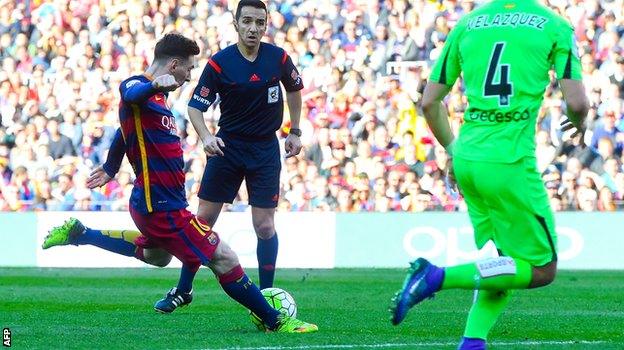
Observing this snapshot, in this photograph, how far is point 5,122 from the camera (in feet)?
75.5

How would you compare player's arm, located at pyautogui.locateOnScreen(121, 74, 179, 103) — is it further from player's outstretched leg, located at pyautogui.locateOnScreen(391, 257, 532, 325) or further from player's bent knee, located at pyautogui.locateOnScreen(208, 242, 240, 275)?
player's outstretched leg, located at pyautogui.locateOnScreen(391, 257, 532, 325)

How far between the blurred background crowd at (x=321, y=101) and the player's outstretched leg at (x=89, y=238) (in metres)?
9.19

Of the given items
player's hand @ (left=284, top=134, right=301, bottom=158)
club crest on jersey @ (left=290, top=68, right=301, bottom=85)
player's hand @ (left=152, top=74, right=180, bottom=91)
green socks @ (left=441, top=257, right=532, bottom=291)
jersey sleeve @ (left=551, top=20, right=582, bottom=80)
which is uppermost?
jersey sleeve @ (left=551, top=20, right=582, bottom=80)

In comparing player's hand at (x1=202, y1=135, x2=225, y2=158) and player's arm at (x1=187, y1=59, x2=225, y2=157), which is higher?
player's arm at (x1=187, y1=59, x2=225, y2=157)

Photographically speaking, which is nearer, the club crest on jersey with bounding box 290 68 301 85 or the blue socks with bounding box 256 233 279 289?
the blue socks with bounding box 256 233 279 289

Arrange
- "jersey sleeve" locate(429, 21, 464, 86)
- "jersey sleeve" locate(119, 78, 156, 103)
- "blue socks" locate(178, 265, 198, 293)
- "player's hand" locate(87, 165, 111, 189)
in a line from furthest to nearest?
"blue socks" locate(178, 265, 198, 293) → "player's hand" locate(87, 165, 111, 189) → "jersey sleeve" locate(119, 78, 156, 103) → "jersey sleeve" locate(429, 21, 464, 86)

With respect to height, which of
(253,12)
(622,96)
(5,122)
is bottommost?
(5,122)

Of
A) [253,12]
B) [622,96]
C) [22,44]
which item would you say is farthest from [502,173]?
[22,44]

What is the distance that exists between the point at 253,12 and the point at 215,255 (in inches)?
97.4

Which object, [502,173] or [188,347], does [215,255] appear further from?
[502,173]

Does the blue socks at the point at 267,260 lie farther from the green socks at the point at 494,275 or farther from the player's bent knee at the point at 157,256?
the green socks at the point at 494,275

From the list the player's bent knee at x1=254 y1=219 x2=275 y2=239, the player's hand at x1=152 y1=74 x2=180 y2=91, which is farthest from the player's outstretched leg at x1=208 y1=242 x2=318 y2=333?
the player's bent knee at x1=254 y1=219 x2=275 y2=239

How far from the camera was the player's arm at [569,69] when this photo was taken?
6.41 m

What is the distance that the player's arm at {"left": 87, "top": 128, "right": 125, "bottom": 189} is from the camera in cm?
906
